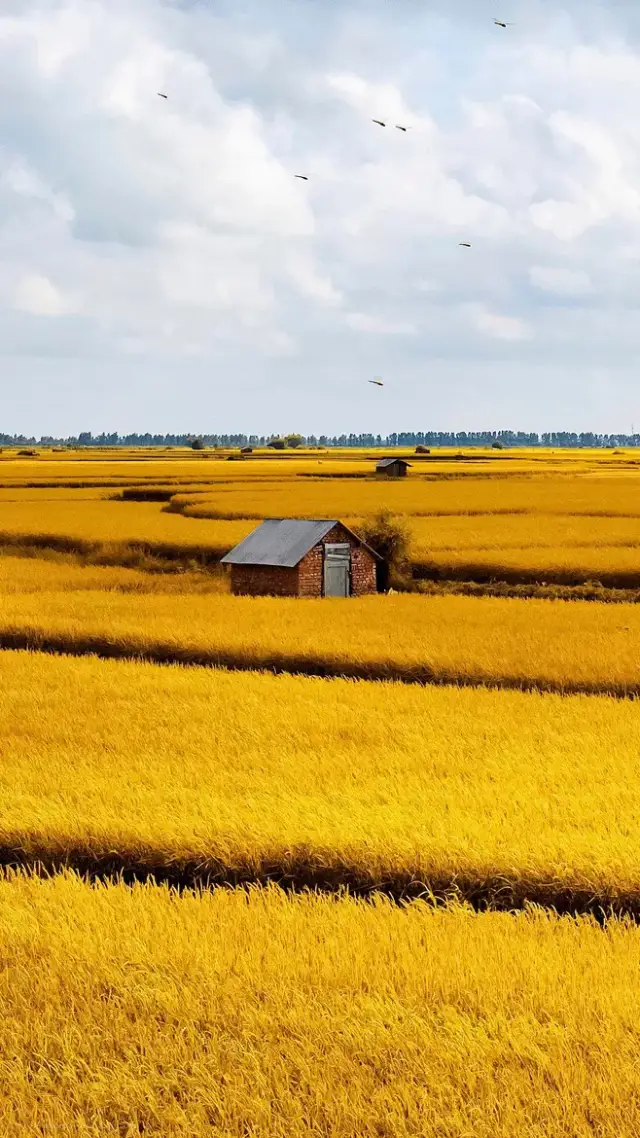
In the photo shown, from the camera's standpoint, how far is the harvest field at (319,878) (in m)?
5.30

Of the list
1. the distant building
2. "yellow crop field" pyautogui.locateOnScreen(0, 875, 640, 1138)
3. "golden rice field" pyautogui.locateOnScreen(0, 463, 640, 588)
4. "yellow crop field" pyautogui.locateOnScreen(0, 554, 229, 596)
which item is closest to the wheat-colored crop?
"yellow crop field" pyautogui.locateOnScreen(0, 554, 229, 596)

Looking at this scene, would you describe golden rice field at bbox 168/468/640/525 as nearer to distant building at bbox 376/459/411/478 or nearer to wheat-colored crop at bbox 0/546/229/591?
wheat-colored crop at bbox 0/546/229/591

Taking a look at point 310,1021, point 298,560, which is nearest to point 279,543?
point 298,560

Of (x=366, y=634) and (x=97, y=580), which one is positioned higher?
(x=97, y=580)

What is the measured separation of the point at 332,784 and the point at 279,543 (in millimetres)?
17508

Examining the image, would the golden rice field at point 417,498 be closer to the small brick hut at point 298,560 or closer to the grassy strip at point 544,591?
the grassy strip at point 544,591

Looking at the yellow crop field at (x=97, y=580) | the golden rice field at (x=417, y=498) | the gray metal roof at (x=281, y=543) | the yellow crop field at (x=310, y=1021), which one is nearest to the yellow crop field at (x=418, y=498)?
the golden rice field at (x=417, y=498)

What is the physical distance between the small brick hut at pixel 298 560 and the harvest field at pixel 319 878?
5940 mm

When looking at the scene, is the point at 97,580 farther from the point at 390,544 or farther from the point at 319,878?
the point at 319,878

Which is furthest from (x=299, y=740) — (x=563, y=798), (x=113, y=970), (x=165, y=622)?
(x=165, y=622)

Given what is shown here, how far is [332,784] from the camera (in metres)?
10.9

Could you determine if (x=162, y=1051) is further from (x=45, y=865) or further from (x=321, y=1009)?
(x=45, y=865)

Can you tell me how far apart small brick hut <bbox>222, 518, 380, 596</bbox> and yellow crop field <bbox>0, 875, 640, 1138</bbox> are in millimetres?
20046

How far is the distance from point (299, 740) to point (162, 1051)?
7.41m
